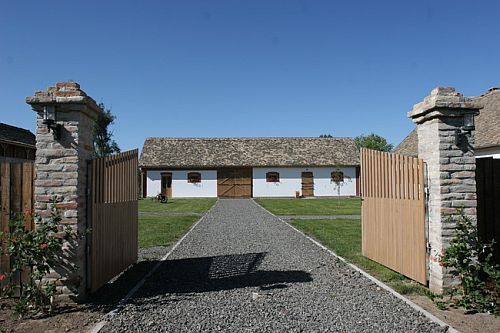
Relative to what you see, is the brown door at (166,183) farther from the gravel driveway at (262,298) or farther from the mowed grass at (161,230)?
the gravel driveway at (262,298)

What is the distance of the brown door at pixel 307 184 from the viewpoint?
1400 inches

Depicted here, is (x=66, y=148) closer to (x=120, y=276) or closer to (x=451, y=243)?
(x=120, y=276)

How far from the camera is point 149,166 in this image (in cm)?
3459

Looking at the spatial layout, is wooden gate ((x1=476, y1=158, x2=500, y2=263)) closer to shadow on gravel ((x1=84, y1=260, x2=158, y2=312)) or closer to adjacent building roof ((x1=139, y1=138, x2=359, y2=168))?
shadow on gravel ((x1=84, y1=260, x2=158, y2=312))

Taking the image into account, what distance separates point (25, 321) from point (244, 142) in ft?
Answer: 115

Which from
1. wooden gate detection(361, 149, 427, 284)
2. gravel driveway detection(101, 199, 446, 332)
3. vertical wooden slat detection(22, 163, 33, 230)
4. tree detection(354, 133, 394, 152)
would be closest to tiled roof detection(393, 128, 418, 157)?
wooden gate detection(361, 149, 427, 284)

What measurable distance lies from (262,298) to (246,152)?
3213 cm

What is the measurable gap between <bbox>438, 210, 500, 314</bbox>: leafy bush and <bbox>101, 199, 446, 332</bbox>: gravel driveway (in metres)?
Result: 0.81

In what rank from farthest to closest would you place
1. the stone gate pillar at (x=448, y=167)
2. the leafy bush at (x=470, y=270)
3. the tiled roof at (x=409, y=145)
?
1. the tiled roof at (x=409, y=145)
2. the stone gate pillar at (x=448, y=167)
3. the leafy bush at (x=470, y=270)

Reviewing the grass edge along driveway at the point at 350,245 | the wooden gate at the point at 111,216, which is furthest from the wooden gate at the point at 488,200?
the wooden gate at the point at 111,216

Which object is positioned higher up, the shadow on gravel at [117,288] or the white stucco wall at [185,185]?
the white stucco wall at [185,185]

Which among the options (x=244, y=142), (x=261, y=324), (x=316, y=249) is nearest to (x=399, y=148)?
(x=244, y=142)

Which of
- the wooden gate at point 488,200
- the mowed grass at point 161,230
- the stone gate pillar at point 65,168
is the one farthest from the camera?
the mowed grass at point 161,230

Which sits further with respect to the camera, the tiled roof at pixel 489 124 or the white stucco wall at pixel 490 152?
the tiled roof at pixel 489 124
